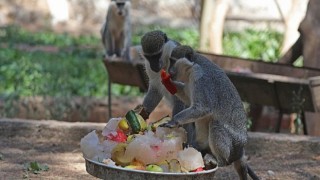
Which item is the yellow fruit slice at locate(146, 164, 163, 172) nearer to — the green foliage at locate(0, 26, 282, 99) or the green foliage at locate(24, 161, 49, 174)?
the green foliage at locate(24, 161, 49, 174)

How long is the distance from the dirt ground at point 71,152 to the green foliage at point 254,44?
324 inches

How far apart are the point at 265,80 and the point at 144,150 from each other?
4.07m

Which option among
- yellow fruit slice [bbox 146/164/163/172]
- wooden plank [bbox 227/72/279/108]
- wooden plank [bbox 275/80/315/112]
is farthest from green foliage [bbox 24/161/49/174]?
wooden plank [bbox 275/80/315/112]

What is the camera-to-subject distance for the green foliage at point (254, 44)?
16.5m

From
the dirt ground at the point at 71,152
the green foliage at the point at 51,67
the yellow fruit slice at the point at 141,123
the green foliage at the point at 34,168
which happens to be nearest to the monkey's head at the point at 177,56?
the yellow fruit slice at the point at 141,123

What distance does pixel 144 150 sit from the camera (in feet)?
15.8

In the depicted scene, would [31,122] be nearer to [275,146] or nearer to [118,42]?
[275,146]

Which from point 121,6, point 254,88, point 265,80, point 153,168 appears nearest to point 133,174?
point 153,168

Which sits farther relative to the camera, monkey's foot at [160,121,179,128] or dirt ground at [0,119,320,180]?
dirt ground at [0,119,320,180]

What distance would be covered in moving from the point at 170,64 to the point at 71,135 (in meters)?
2.75

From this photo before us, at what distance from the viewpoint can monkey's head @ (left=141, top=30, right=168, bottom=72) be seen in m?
5.49

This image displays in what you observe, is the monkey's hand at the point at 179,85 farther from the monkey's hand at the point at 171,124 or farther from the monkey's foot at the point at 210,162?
the monkey's foot at the point at 210,162

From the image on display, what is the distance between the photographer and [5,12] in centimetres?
2527

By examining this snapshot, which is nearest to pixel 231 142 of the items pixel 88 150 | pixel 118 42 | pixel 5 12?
pixel 88 150
